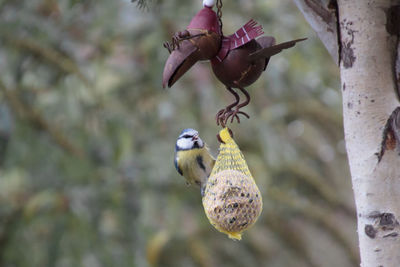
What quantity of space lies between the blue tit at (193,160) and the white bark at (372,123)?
1.76 ft

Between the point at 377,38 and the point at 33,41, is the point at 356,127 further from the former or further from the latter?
the point at 33,41

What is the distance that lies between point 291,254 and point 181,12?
180cm

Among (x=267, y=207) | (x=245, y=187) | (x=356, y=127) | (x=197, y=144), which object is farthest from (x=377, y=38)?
(x=267, y=207)

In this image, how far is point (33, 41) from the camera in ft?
8.21

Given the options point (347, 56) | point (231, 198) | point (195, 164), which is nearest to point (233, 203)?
point (231, 198)

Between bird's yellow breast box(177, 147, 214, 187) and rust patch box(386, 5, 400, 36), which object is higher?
rust patch box(386, 5, 400, 36)

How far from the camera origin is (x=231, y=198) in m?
1.33

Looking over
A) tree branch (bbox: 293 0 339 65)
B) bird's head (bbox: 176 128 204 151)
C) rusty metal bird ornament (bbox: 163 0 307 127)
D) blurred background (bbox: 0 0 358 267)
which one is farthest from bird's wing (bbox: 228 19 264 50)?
blurred background (bbox: 0 0 358 267)

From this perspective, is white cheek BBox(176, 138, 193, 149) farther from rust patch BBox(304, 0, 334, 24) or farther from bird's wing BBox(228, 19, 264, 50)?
rust patch BBox(304, 0, 334, 24)

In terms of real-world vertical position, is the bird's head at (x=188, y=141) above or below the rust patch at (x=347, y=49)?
below

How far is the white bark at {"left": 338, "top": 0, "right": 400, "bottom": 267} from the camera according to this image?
1.02 meters

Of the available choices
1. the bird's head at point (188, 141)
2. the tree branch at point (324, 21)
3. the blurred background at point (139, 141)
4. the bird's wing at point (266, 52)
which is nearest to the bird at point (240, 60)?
the bird's wing at point (266, 52)

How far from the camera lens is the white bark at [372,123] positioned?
1.02 metres

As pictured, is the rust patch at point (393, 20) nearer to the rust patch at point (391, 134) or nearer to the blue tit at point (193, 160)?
the rust patch at point (391, 134)
